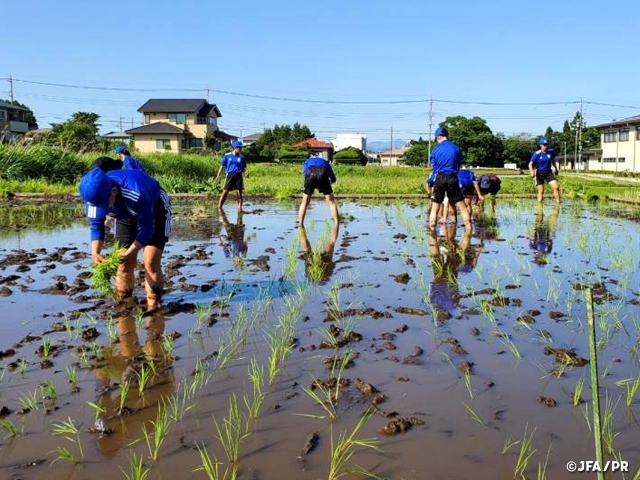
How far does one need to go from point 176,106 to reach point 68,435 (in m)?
55.1

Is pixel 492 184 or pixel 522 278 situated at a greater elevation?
pixel 492 184

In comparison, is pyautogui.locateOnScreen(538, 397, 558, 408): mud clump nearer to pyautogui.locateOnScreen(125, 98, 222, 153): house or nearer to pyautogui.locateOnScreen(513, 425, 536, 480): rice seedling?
pyautogui.locateOnScreen(513, 425, 536, 480): rice seedling

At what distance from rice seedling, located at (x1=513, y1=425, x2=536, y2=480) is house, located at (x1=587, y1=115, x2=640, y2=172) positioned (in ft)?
157

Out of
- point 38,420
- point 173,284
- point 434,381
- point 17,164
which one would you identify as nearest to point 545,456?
Result: point 434,381

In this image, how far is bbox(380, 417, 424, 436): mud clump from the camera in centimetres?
252

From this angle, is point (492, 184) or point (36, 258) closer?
point (36, 258)

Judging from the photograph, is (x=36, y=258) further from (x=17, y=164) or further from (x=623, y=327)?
(x=17, y=164)

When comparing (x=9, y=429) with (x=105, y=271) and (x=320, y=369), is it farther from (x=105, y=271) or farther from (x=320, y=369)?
(x=105, y=271)

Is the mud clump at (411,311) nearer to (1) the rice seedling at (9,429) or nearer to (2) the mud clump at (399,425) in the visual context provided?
(2) the mud clump at (399,425)

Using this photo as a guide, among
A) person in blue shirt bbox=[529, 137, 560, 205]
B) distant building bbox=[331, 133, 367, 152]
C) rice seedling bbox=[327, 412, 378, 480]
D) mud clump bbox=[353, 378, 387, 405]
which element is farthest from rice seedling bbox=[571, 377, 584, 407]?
distant building bbox=[331, 133, 367, 152]

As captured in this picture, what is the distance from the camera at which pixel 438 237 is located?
8375mm

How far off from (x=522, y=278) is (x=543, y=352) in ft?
7.02

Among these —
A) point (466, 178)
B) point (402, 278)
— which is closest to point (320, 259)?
point (402, 278)

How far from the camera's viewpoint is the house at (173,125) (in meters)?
50.1
